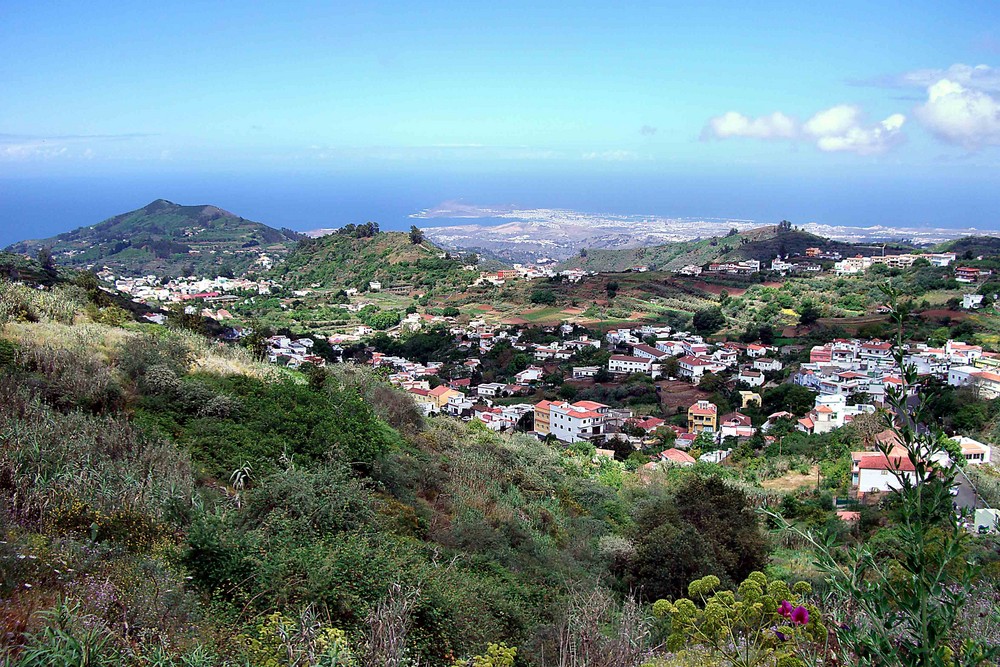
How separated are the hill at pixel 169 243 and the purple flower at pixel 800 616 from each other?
7128cm

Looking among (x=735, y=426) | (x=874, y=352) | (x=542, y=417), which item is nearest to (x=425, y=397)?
(x=542, y=417)

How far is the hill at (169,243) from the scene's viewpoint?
245ft

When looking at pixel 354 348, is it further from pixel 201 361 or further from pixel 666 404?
pixel 201 361

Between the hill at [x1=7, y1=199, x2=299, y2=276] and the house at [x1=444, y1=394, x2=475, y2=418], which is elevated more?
the hill at [x1=7, y1=199, x2=299, y2=276]

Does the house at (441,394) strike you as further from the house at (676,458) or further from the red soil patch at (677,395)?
the house at (676,458)

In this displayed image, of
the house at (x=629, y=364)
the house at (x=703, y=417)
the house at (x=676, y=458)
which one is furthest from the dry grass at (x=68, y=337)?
the house at (x=629, y=364)

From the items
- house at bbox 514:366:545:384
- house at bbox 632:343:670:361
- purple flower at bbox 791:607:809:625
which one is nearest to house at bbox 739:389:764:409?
house at bbox 632:343:670:361

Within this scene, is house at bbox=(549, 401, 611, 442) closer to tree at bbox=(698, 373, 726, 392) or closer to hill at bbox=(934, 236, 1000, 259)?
tree at bbox=(698, 373, 726, 392)

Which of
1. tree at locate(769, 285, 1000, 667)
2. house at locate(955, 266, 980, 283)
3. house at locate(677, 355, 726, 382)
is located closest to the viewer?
tree at locate(769, 285, 1000, 667)

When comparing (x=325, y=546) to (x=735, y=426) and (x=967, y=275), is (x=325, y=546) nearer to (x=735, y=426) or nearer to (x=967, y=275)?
(x=735, y=426)

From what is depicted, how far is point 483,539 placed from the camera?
5.64 meters

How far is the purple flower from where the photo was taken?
267 centimetres

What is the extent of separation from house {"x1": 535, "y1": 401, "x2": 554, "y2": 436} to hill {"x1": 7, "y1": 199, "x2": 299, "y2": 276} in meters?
53.7

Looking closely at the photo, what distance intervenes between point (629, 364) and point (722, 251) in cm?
4453
